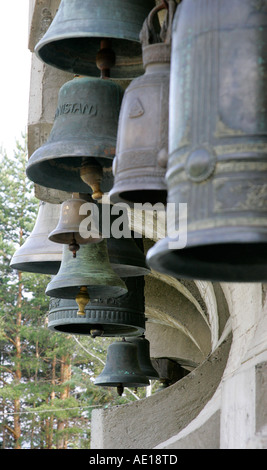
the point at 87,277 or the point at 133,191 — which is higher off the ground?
the point at 87,277

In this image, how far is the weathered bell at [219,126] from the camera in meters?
2.05

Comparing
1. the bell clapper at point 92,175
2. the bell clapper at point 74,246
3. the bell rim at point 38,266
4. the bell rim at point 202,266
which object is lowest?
Result: the bell rim at point 202,266

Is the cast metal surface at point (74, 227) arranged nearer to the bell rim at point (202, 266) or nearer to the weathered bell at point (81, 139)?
the weathered bell at point (81, 139)

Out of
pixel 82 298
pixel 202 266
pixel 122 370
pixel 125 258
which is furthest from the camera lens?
pixel 122 370

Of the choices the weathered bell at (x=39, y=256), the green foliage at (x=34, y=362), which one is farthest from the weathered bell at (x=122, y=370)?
the green foliage at (x=34, y=362)

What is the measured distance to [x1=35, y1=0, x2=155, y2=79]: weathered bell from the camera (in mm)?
3119

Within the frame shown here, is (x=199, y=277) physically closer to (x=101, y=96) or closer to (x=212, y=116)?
→ (x=212, y=116)

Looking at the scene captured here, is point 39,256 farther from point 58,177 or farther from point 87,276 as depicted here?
point 58,177

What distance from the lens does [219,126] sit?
211 cm

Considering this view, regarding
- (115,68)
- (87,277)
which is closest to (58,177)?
(115,68)

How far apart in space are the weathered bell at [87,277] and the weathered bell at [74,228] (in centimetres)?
29

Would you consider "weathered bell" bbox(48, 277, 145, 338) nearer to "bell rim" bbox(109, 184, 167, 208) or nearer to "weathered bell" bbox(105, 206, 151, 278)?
"weathered bell" bbox(105, 206, 151, 278)
